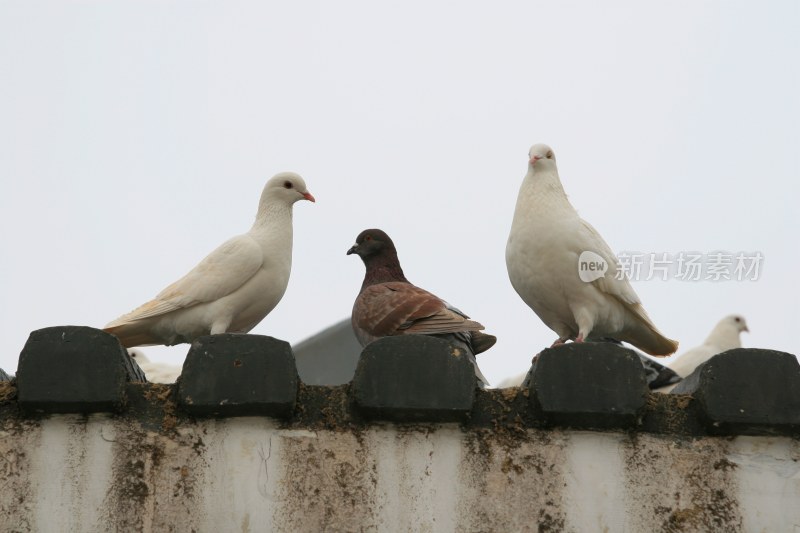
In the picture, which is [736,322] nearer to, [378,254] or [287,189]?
[378,254]

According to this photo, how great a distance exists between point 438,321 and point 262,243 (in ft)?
4.07

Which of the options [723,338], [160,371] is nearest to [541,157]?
[160,371]

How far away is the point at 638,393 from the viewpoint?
13.4 ft

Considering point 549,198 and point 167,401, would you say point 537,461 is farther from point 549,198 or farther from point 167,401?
point 549,198

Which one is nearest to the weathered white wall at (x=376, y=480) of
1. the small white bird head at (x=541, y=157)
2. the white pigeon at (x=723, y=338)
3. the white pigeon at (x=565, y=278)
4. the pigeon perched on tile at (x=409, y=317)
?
the pigeon perched on tile at (x=409, y=317)

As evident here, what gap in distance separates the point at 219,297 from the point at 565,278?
6.12 ft

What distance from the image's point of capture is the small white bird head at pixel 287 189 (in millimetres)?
7383

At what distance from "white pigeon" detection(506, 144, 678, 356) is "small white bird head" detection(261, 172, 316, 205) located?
1.34 m

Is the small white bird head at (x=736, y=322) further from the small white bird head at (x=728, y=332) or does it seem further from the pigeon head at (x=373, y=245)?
the pigeon head at (x=373, y=245)

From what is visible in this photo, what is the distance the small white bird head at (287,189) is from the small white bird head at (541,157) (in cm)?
133

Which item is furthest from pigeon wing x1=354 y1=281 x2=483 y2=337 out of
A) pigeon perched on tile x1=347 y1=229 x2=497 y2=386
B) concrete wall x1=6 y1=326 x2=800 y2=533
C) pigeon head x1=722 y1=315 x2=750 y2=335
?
pigeon head x1=722 y1=315 x2=750 y2=335

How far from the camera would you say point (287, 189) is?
7.42 metres

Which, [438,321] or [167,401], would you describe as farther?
[438,321]

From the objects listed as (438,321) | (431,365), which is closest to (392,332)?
(438,321)
